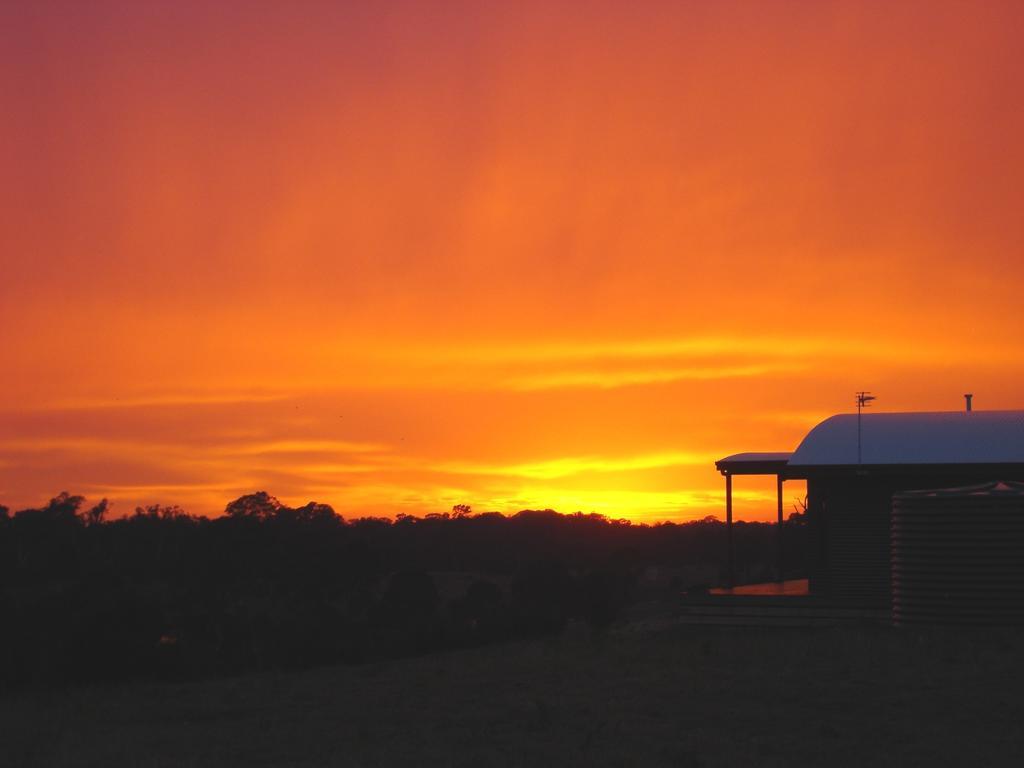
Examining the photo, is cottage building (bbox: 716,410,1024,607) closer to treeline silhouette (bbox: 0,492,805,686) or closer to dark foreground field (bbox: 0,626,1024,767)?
dark foreground field (bbox: 0,626,1024,767)

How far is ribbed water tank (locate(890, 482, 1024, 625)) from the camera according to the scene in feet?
61.6

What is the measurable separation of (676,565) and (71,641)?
46.5 m

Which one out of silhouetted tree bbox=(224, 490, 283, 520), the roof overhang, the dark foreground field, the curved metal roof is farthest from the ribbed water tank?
silhouetted tree bbox=(224, 490, 283, 520)

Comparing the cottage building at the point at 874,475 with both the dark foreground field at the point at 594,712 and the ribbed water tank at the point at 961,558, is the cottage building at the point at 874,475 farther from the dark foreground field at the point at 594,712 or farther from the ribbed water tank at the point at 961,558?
the dark foreground field at the point at 594,712

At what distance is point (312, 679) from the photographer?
1772 cm

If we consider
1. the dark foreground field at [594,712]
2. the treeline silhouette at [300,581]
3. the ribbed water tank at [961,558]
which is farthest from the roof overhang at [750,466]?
the dark foreground field at [594,712]

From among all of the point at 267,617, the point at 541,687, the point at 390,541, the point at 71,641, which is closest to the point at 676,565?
the point at 390,541

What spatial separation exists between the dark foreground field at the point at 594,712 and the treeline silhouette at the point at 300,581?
652 centimetres

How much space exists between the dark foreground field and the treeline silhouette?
6.52m

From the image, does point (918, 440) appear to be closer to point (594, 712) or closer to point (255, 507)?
point (594, 712)

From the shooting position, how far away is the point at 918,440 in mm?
25781

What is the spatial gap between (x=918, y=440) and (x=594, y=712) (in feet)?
50.3

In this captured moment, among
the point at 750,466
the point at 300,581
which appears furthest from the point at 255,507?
the point at 750,466

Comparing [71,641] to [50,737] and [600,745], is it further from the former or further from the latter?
[600,745]
